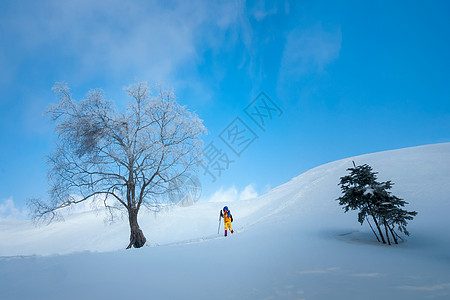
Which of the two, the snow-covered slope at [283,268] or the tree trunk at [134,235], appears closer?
the snow-covered slope at [283,268]

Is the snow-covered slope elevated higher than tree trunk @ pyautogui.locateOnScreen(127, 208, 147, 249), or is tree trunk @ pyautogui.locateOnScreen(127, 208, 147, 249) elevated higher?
tree trunk @ pyautogui.locateOnScreen(127, 208, 147, 249)

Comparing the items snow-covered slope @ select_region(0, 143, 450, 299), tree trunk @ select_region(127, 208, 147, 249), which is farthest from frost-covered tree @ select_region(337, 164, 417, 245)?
tree trunk @ select_region(127, 208, 147, 249)

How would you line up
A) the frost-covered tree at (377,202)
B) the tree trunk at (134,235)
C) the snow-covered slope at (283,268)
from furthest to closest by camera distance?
the tree trunk at (134,235), the frost-covered tree at (377,202), the snow-covered slope at (283,268)

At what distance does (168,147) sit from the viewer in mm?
13547

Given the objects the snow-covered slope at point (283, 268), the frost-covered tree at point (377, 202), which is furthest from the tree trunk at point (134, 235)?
the frost-covered tree at point (377, 202)

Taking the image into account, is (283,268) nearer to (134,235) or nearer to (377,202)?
(377,202)

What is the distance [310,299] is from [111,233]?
26261 millimetres

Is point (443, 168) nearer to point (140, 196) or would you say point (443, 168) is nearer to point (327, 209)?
point (327, 209)

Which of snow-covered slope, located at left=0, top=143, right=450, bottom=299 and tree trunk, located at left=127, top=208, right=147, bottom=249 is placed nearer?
snow-covered slope, located at left=0, top=143, right=450, bottom=299

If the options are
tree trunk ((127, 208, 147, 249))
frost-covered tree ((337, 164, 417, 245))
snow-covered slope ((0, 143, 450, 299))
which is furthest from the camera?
tree trunk ((127, 208, 147, 249))

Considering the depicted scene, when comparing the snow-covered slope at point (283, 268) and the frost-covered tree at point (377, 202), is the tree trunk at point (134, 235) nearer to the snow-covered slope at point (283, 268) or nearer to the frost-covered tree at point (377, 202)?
the snow-covered slope at point (283, 268)

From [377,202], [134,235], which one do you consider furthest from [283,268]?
[134,235]

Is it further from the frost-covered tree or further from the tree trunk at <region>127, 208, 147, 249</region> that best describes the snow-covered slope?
the tree trunk at <region>127, 208, 147, 249</region>

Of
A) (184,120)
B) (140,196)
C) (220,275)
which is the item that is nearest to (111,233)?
(140,196)
